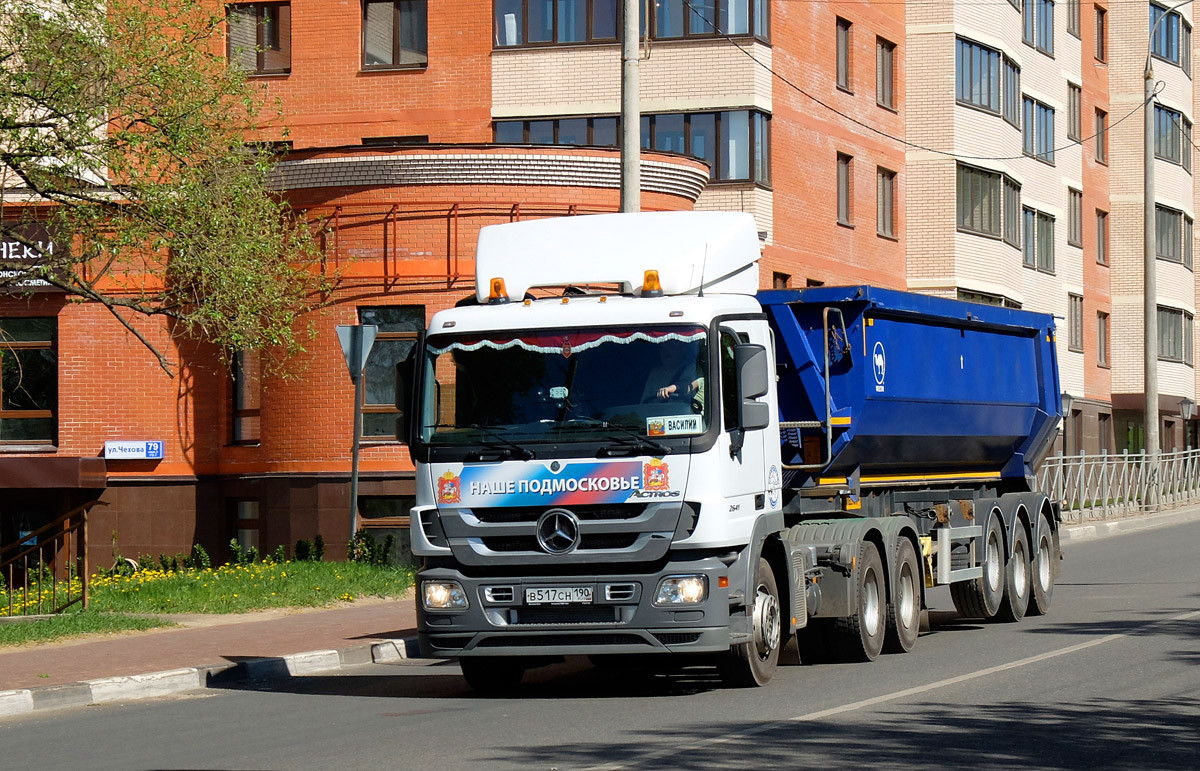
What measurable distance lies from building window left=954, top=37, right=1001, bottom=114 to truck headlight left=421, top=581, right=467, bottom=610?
30382 mm

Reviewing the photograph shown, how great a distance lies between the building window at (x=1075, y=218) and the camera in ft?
163

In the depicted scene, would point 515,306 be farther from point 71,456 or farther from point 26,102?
point 71,456

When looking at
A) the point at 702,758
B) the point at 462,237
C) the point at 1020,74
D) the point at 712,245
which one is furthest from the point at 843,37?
the point at 702,758

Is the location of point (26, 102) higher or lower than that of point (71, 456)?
higher

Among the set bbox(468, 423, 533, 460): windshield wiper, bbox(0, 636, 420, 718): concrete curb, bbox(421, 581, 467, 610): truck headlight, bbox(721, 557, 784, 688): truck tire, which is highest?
bbox(468, 423, 533, 460): windshield wiper

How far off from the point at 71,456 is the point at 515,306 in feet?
53.8

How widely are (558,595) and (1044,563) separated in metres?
8.63

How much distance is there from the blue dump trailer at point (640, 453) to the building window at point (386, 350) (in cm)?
1155

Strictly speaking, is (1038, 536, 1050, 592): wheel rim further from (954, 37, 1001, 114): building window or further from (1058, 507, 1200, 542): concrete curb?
(954, 37, 1001, 114): building window

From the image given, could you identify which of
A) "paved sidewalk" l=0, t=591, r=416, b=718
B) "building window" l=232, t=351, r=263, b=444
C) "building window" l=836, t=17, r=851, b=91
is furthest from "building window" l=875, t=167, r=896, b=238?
"paved sidewalk" l=0, t=591, r=416, b=718

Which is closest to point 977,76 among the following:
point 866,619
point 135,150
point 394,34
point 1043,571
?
point 394,34

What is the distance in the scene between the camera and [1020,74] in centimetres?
4356

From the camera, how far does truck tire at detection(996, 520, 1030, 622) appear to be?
17.2 metres

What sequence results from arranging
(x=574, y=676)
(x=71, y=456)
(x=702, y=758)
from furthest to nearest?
1. (x=71, y=456)
2. (x=574, y=676)
3. (x=702, y=758)
